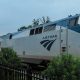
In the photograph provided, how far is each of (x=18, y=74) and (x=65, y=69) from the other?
1.70 m

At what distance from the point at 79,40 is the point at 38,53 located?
16.9ft

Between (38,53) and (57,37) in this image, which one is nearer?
(57,37)

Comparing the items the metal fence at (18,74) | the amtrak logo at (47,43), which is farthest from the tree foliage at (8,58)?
the amtrak logo at (47,43)

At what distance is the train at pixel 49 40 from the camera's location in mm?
16250

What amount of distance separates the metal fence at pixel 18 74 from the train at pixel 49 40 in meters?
6.62

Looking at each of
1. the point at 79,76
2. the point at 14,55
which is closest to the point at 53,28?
the point at 14,55

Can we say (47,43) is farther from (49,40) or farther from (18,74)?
(18,74)

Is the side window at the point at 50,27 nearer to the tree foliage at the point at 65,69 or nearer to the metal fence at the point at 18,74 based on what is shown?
the metal fence at the point at 18,74

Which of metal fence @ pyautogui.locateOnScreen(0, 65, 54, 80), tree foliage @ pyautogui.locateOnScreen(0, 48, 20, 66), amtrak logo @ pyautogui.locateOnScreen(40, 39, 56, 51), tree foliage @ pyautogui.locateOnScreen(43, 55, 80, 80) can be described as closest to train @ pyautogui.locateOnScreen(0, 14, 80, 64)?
amtrak logo @ pyautogui.locateOnScreen(40, 39, 56, 51)

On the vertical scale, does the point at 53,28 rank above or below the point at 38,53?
above

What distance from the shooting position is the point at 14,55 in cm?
1168

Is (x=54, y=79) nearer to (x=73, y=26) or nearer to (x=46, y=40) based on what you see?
(x=73, y=26)

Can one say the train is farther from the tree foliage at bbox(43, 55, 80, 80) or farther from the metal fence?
the tree foliage at bbox(43, 55, 80, 80)

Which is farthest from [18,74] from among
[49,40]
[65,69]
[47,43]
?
[47,43]
